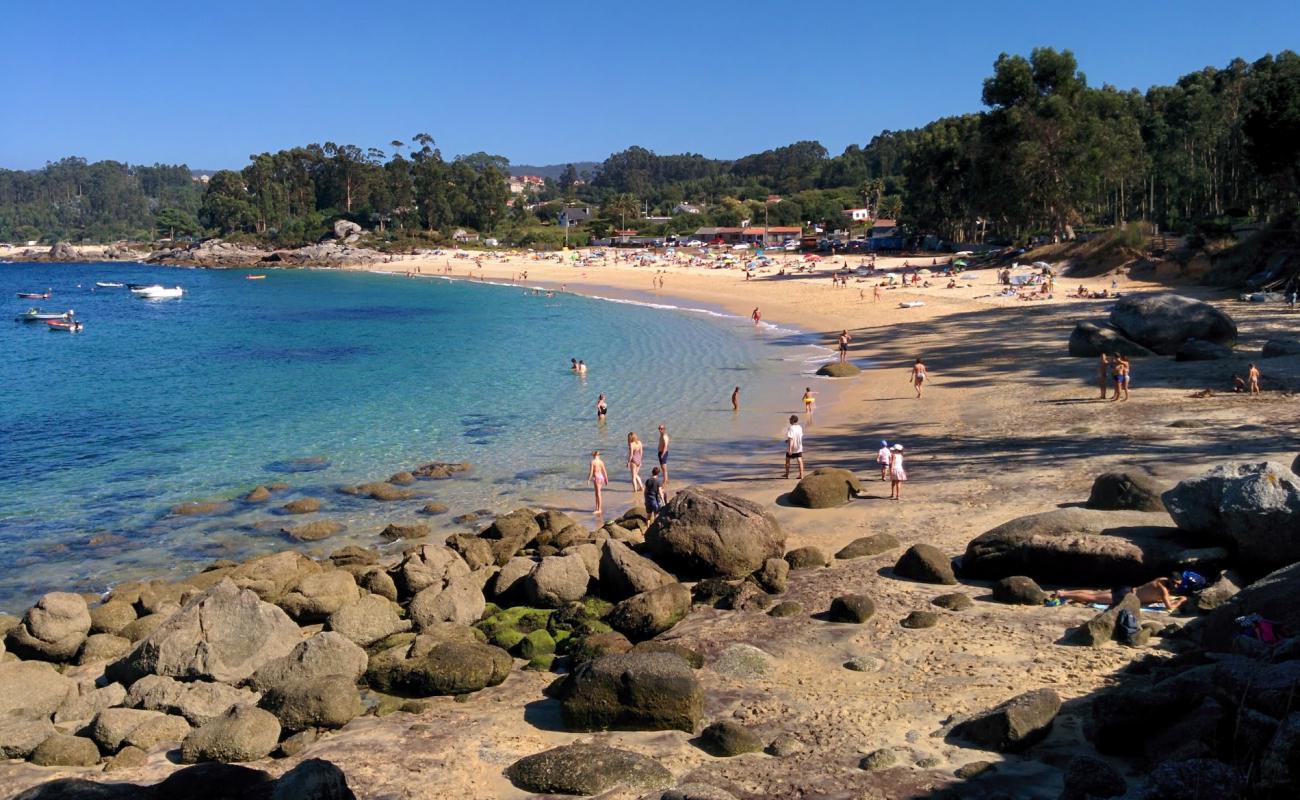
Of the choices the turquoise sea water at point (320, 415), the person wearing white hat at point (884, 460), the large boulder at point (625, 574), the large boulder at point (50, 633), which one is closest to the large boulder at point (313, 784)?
the large boulder at point (625, 574)

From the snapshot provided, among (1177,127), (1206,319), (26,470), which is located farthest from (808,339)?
Result: (1177,127)

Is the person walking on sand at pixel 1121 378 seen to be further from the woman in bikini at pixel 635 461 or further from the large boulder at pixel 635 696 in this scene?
the large boulder at pixel 635 696

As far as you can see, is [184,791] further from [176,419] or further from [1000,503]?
[176,419]

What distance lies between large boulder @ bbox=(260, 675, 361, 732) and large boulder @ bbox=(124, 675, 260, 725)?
576mm

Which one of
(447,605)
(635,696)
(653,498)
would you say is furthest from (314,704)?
(653,498)

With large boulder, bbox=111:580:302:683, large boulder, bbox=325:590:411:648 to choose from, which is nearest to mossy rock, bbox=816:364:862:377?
large boulder, bbox=325:590:411:648

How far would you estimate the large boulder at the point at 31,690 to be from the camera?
11477 mm

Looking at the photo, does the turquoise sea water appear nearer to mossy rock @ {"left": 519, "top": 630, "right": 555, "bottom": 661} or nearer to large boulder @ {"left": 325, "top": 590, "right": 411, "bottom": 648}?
large boulder @ {"left": 325, "top": 590, "right": 411, "bottom": 648}

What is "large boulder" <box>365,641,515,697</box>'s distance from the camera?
11742mm

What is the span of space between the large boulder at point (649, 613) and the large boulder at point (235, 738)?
179 inches

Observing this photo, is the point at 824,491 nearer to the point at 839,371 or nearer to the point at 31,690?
the point at 31,690

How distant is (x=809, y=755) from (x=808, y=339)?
37.6 metres

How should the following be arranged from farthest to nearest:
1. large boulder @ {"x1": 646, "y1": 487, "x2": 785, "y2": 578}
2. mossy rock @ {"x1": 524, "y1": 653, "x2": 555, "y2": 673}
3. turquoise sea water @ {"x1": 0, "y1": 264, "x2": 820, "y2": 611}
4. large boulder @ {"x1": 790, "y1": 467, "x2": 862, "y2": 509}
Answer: turquoise sea water @ {"x1": 0, "y1": 264, "x2": 820, "y2": 611} < large boulder @ {"x1": 790, "y1": 467, "x2": 862, "y2": 509} < large boulder @ {"x1": 646, "y1": 487, "x2": 785, "y2": 578} < mossy rock @ {"x1": 524, "y1": 653, "x2": 555, "y2": 673}

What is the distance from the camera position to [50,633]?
45.0ft
